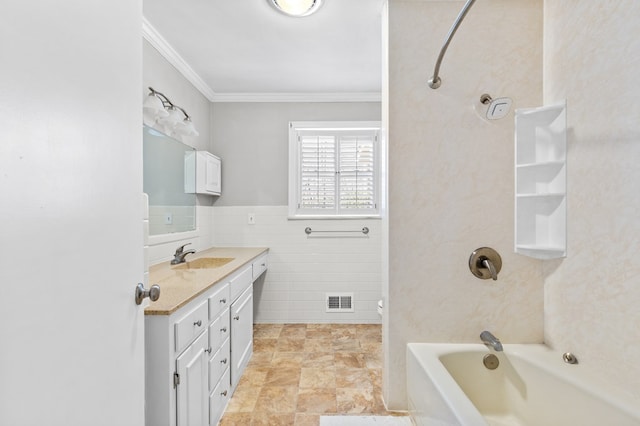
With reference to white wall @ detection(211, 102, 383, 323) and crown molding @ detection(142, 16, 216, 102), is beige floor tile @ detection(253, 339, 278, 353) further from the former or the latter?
crown molding @ detection(142, 16, 216, 102)

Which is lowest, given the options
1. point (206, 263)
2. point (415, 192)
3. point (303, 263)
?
point (303, 263)

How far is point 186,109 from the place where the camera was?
2.82m

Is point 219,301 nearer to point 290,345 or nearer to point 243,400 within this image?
point 243,400

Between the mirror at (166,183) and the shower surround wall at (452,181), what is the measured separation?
1.61m

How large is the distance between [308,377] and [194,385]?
3.47ft

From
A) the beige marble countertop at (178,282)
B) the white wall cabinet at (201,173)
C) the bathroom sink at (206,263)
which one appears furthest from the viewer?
the white wall cabinet at (201,173)

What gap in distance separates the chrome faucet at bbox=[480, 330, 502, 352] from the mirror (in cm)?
217

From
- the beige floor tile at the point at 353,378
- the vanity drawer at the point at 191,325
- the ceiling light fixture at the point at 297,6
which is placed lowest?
the beige floor tile at the point at 353,378

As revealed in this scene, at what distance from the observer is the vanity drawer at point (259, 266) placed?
2.81 metres

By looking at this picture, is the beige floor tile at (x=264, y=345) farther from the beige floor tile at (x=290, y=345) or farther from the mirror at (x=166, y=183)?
the mirror at (x=166, y=183)

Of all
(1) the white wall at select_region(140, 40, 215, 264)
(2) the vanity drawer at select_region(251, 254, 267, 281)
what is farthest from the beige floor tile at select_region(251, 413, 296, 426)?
(1) the white wall at select_region(140, 40, 215, 264)

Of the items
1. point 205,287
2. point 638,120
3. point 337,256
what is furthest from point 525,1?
point 337,256

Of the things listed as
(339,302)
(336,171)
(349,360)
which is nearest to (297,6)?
(336,171)

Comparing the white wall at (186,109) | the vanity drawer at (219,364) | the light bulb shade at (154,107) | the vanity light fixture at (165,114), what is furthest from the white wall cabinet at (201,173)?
the vanity drawer at (219,364)
